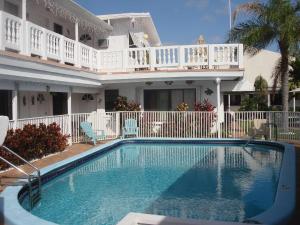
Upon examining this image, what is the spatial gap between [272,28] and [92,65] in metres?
9.73

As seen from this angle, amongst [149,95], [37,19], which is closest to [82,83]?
[37,19]

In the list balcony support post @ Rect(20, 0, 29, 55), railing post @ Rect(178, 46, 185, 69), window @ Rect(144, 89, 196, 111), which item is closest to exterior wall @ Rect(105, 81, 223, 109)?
window @ Rect(144, 89, 196, 111)

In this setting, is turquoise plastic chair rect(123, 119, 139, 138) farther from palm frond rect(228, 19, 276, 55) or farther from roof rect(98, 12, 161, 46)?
palm frond rect(228, 19, 276, 55)

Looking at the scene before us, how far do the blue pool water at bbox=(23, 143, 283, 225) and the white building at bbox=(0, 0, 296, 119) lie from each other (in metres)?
3.68

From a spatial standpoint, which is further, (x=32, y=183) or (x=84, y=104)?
(x=84, y=104)

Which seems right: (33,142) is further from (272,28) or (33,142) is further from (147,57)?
(272,28)

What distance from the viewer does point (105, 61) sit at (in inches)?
747

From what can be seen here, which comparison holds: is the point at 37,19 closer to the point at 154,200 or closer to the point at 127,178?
the point at 127,178

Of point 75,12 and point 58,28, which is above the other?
point 75,12

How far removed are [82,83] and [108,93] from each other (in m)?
4.29

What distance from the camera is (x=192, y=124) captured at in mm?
17844

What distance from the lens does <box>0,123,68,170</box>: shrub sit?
10.7 meters

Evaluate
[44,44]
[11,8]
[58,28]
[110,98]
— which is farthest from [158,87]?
[11,8]

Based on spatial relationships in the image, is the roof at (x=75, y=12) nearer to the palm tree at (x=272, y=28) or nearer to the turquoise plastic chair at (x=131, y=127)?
the turquoise plastic chair at (x=131, y=127)
